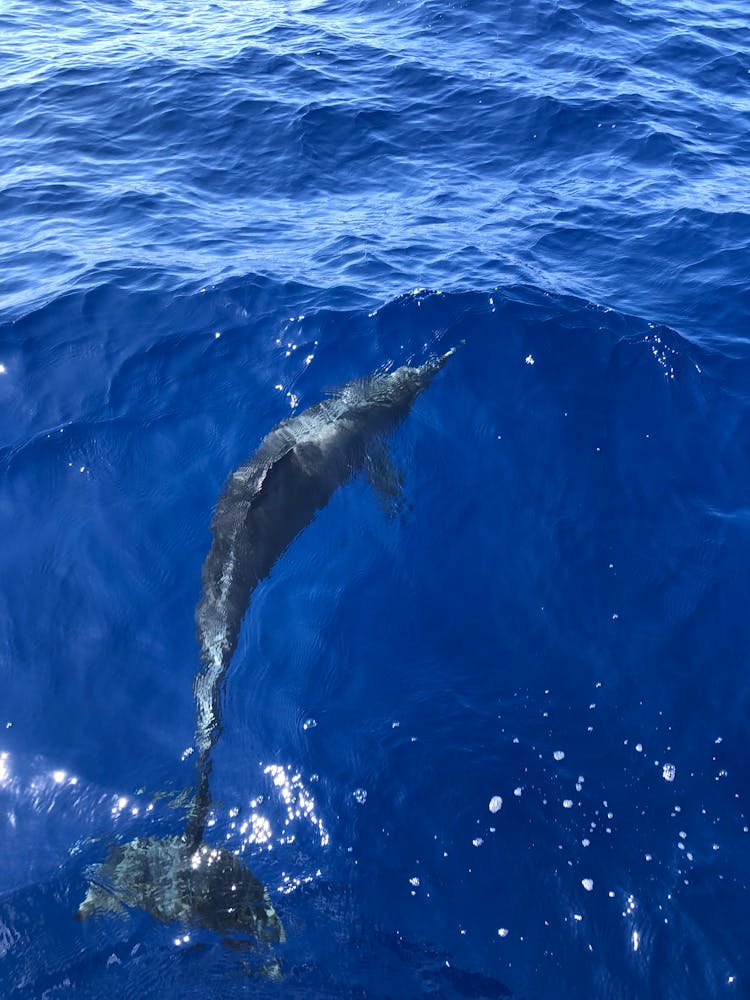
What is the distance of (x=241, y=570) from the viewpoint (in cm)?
1154

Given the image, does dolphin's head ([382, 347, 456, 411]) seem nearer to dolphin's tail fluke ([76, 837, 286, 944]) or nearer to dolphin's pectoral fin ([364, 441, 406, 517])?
dolphin's pectoral fin ([364, 441, 406, 517])

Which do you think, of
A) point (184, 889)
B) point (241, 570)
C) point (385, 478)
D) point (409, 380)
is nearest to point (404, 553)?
point (385, 478)

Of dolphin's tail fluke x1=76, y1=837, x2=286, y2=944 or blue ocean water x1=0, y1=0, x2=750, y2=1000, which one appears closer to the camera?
dolphin's tail fluke x1=76, y1=837, x2=286, y2=944

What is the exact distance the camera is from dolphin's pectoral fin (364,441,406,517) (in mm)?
12797

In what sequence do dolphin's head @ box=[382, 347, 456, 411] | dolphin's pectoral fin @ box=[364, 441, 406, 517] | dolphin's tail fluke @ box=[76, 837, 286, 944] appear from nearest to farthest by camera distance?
dolphin's tail fluke @ box=[76, 837, 286, 944]
dolphin's pectoral fin @ box=[364, 441, 406, 517]
dolphin's head @ box=[382, 347, 456, 411]

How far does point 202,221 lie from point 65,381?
6.10 m

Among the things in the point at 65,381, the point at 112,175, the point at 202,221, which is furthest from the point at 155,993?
the point at 112,175

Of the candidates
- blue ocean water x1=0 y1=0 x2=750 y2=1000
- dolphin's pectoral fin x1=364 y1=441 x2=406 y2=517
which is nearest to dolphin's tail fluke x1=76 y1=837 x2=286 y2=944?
blue ocean water x1=0 y1=0 x2=750 y2=1000

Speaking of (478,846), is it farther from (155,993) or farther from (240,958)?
(155,993)

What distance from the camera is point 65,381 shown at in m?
13.9

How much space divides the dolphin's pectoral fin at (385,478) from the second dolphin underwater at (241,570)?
0.03m

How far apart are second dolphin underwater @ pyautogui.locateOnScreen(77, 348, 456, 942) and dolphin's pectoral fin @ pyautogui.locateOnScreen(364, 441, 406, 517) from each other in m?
0.03

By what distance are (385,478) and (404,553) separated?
1.48 metres

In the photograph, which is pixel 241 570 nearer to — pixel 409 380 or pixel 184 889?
pixel 184 889
